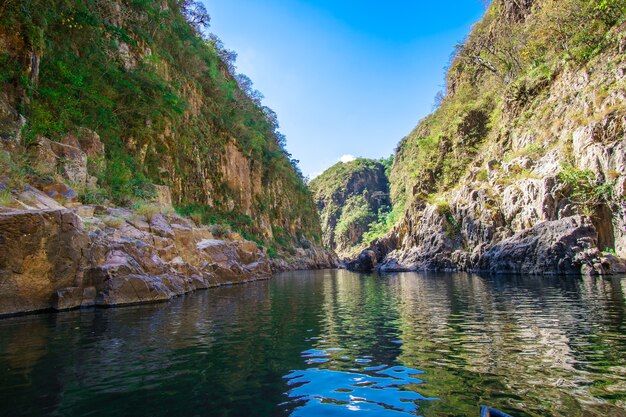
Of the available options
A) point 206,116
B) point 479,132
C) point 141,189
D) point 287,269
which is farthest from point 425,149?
point 141,189

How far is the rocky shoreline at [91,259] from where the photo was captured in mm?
9797

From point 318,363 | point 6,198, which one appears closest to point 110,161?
point 6,198

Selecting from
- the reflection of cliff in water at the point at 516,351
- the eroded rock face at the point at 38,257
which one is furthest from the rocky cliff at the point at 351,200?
the eroded rock face at the point at 38,257

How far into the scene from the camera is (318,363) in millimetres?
5676

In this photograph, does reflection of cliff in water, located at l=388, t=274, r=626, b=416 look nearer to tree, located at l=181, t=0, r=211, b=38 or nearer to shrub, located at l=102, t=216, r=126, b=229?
shrub, located at l=102, t=216, r=126, b=229

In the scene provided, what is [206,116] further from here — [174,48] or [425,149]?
[425,149]

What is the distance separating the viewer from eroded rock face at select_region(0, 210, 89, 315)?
31.3 ft

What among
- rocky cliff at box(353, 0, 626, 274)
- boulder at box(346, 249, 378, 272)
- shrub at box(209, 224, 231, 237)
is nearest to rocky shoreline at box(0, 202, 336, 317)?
shrub at box(209, 224, 231, 237)

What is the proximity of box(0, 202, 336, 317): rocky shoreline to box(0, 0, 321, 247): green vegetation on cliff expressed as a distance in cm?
227

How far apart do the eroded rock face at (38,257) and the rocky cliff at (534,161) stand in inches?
968

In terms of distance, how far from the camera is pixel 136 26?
93.4 feet

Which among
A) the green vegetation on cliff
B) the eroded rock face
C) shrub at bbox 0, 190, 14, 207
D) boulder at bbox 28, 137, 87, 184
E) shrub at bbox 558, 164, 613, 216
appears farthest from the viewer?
shrub at bbox 558, 164, 613, 216

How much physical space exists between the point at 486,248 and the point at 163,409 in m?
32.9

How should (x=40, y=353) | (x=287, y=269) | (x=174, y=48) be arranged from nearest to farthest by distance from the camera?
(x=40, y=353) → (x=174, y=48) → (x=287, y=269)
